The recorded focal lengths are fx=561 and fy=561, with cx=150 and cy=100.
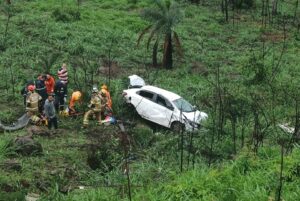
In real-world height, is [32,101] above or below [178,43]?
below

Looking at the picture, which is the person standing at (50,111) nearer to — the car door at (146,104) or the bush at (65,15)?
the car door at (146,104)

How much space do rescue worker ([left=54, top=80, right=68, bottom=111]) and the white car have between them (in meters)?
2.35

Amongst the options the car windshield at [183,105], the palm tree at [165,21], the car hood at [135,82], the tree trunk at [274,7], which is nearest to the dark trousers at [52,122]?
the car windshield at [183,105]

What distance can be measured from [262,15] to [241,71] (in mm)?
13156

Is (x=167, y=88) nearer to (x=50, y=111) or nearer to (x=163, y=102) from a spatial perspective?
(x=163, y=102)

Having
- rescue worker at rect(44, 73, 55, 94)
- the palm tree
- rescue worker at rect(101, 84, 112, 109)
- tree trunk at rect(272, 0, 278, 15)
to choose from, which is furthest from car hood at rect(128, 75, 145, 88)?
tree trunk at rect(272, 0, 278, 15)

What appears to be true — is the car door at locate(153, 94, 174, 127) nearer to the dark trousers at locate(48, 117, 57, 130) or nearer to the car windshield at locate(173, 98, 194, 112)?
the car windshield at locate(173, 98, 194, 112)

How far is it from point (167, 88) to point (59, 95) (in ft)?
17.4

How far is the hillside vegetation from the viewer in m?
10.6

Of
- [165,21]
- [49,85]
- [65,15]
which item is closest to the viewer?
[49,85]

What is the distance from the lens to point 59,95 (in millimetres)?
19375

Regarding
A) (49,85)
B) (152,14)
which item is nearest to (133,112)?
(49,85)

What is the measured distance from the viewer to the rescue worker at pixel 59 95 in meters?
19.4

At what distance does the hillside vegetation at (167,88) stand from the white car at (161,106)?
0.37 m
